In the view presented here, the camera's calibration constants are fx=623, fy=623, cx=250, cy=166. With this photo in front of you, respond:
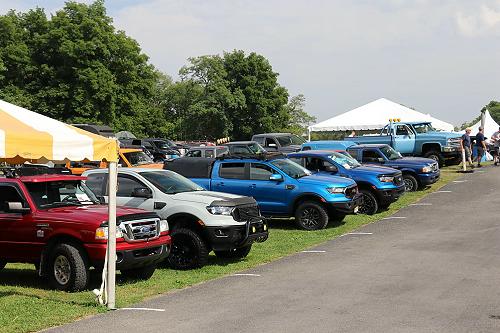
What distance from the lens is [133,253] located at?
9.46 metres

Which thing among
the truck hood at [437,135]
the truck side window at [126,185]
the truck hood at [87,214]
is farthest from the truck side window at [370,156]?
the truck hood at [87,214]

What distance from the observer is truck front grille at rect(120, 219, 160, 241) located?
951cm

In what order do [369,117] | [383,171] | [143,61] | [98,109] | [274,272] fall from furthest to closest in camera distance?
[143,61] → [98,109] → [369,117] → [383,171] → [274,272]

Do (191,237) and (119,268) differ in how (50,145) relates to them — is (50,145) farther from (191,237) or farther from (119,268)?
(191,237)

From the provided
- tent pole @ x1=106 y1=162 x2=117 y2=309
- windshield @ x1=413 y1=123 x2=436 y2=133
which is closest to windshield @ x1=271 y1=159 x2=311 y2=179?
tent pole @ x1=106 y1=162 x2=117 y2=309

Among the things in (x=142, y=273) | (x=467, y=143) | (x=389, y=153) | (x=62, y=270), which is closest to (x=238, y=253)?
(x=142, y=273)

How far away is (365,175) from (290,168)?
274 centimetres

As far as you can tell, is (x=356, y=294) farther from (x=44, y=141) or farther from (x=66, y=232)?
(x=44, y=141)

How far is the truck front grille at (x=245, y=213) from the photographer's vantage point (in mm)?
11492

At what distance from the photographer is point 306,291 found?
30.0 ft

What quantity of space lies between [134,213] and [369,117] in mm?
27484

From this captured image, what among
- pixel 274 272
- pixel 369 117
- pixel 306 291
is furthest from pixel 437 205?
pixel 369 117

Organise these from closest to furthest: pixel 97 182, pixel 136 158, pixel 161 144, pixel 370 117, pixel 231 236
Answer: pixel 231 236 → pixel 97 182 → pixel 136 158 → pixel 370 117 → pixel 161 144

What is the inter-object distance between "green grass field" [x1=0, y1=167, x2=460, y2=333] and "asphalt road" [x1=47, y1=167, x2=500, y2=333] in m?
0.37
